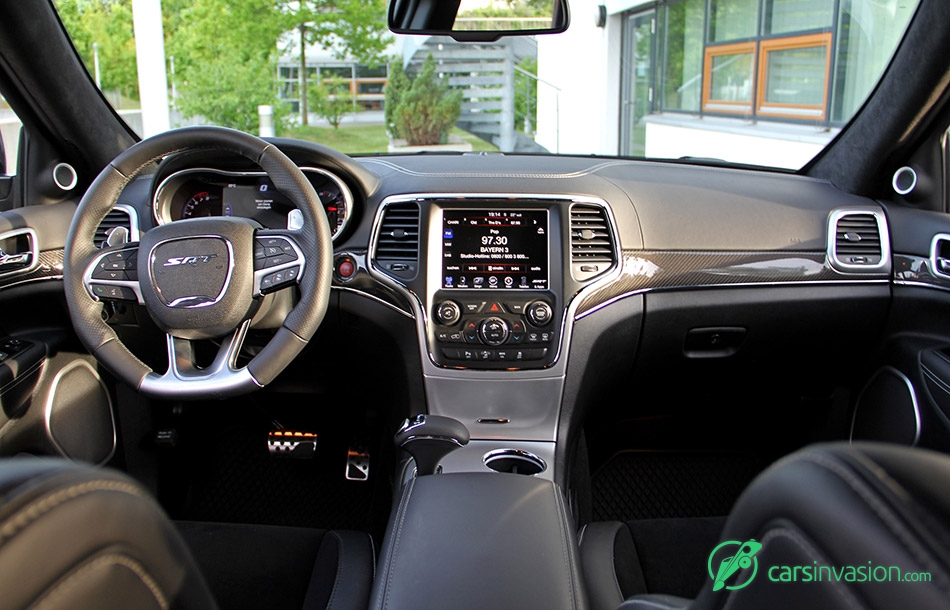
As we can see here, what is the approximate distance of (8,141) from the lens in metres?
2.74

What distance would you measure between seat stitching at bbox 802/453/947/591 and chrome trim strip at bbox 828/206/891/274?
86.7 inches

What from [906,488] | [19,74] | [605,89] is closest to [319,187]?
[19,74]

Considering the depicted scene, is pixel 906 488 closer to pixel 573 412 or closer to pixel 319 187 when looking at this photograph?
pixel 573 412

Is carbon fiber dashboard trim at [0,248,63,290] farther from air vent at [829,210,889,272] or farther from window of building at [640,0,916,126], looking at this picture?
window of building at [640,0,916,126]

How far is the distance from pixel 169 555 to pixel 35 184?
2.45 m

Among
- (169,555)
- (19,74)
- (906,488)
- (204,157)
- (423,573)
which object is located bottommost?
(423,573)

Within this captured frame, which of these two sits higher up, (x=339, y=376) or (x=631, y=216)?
(x=631, y=216)

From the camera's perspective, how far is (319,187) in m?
2.55

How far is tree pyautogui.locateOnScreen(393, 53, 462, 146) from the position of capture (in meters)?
4.32

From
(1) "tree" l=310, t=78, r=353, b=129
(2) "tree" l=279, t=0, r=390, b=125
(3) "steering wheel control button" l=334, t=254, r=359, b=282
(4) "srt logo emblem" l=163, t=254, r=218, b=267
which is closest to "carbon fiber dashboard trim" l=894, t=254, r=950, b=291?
(3) "steering wheel control button" l=334, t=254, r=359, b=282

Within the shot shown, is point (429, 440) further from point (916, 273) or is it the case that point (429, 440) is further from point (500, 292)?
point (916, 273)

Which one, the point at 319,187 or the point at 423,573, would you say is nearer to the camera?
the point at 423,573

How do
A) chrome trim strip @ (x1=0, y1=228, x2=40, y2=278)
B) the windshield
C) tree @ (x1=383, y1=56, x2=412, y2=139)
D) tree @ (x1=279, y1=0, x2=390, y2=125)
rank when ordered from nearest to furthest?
1. chrome trim strip @ (x1=0, y1=228, x2=40, y2=278)
2. the windshield
3. tree @ (x1=383, y1=56, x2=412, y2=139)
4. tree @ (x1=279, y1=0, x2=390, y2=125)

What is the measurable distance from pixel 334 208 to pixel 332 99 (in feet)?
7.87
